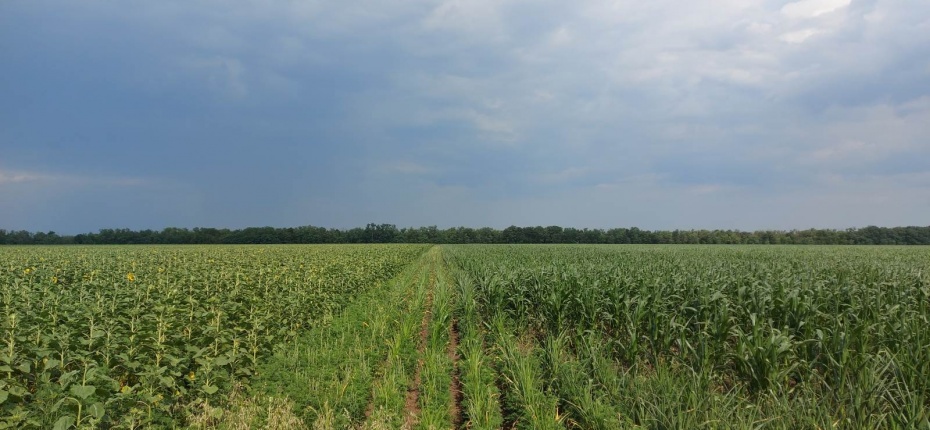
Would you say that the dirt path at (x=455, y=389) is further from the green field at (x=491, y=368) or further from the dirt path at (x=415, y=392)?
the dirt path at (x=415, y=392)

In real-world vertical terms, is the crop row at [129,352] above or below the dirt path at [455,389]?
above

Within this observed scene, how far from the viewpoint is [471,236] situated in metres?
110

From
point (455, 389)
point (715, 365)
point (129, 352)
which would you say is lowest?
point (455, 389)

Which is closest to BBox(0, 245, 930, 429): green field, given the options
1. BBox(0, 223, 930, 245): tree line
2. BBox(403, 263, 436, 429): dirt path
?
BBox(403, 263, 436, 429): dirt path

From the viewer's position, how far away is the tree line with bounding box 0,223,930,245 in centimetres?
9325

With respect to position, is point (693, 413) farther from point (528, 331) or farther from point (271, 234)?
point (271, 234)

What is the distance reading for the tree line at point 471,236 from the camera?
93250mm

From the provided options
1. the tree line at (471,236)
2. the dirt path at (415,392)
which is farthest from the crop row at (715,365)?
the tree line at (471,236)

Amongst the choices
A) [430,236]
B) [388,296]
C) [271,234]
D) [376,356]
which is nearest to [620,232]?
[430,236]

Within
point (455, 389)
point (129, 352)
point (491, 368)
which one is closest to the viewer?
point (129, 352)

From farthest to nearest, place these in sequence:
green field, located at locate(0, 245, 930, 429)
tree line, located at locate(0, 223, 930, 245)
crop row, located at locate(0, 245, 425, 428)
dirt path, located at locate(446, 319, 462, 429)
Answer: tree line, located at locate(0, 223, 930, 245) → dirt path, located at locate(446, 319, 462, 429) → green field, located at locate(0, 245, 930, 429) → crop row, located at locate(0, 245, 425, 428)

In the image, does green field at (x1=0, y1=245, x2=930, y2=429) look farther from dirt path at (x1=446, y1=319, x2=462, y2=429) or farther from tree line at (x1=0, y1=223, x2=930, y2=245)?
tree line at (x1=0, y1=223, x2=930, y2=245)

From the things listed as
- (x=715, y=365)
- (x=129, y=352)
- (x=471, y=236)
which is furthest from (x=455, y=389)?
(x=471, y=236)

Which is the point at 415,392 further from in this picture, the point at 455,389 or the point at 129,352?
the point at 129,352
